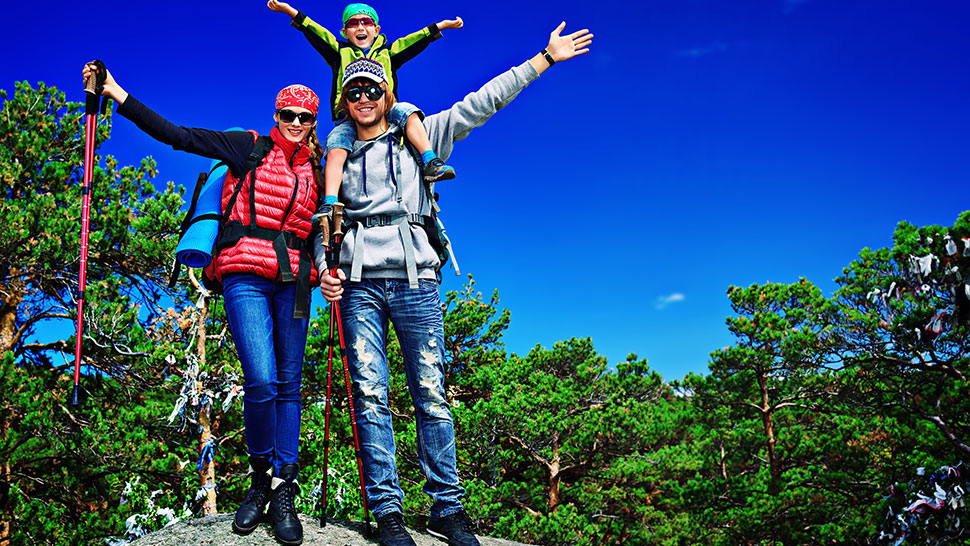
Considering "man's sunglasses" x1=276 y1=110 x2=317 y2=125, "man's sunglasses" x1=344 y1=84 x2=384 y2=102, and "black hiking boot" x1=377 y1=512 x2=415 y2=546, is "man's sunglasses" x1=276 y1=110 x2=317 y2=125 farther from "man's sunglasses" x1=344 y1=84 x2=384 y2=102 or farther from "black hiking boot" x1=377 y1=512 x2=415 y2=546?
"black hiking boot" x1=377 y1=512 x2=415 y2=546

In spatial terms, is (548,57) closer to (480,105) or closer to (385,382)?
(480,105)

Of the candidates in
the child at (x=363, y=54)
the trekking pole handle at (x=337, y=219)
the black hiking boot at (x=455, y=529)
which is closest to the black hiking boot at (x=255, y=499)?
the black hiking boot at (x=455, y=529)

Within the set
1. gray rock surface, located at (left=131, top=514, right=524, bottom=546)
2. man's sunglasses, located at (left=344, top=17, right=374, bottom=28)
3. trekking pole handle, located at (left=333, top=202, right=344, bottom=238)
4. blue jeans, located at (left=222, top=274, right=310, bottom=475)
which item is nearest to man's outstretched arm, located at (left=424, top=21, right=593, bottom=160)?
trekking pole handle, located at (left=333, top=202, right=344, bottom=238)

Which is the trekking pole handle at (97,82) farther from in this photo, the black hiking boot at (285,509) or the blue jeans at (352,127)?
the black hiking boot at (285,509)

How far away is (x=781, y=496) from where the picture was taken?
627 inches

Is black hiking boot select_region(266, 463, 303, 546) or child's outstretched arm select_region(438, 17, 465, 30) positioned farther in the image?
child's outstretched arm select_region(438, 17, 465, 30)

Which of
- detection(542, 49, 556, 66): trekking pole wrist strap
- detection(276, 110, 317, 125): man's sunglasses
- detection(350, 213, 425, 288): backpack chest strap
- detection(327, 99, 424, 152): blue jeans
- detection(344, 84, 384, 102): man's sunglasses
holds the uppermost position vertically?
detection(542, 49, 556, 66): trekking pole wrist strap

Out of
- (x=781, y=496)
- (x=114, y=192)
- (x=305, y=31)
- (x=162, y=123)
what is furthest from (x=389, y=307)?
(x=781, y=496)

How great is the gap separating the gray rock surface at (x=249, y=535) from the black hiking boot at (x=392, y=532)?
148 millimetres

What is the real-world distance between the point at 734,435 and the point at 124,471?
576 inches

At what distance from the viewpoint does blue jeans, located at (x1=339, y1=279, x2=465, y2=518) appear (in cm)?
295

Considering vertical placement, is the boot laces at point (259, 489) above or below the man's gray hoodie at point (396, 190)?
below

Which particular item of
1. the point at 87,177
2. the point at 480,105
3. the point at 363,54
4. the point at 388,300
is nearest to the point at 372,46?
the point at 363,54

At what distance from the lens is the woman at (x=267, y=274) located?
9.66ft
